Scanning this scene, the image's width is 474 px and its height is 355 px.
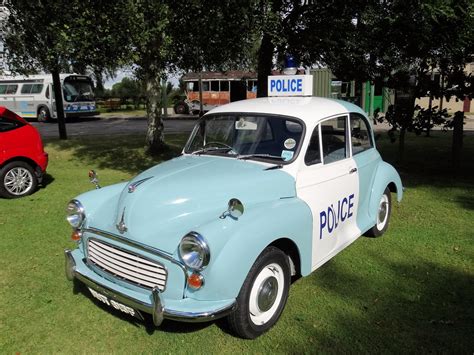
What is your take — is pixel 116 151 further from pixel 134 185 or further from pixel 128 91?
pixel 128 91

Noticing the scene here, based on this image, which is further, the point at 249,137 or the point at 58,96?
the point at 58,96

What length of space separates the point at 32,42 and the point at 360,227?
8370mm

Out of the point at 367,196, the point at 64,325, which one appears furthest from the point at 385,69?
the point at 64,325

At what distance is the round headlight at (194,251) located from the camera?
2.81m

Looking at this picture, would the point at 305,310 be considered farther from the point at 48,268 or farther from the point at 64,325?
the point at 48,268

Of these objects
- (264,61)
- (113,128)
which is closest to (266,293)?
(264,61)

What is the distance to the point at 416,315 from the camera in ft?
11.7

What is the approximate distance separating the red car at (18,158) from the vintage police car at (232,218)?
154 inches

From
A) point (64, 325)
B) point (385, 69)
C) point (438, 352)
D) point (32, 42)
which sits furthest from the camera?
point (32, 42)

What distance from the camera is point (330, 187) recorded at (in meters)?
4.05

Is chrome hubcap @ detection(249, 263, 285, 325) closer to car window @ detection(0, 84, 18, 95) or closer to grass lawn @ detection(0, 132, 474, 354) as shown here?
grass lawn @ detection(0, 132, 474, 354)

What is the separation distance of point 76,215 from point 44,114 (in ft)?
73.5

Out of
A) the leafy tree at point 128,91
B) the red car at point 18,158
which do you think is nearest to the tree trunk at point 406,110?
the red car at point 18,158

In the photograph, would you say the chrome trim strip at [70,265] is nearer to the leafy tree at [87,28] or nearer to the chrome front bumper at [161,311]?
the chrome front bumper at [161,311]
